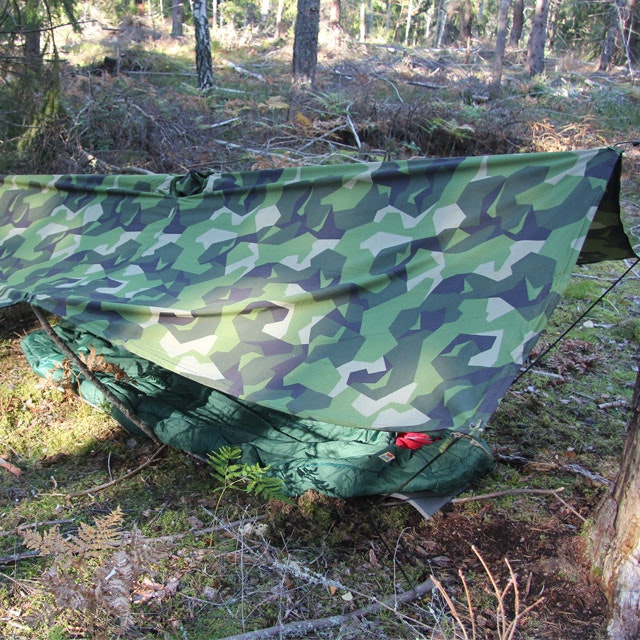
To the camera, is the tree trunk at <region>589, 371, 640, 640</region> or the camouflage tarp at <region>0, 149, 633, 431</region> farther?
the camouflage tarp at <region>0, 149, 633, 431</region>

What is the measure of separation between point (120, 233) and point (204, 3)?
7.82 meters

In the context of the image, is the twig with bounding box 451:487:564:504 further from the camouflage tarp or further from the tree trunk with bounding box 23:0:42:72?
the tree trunk with bounding box 23:0:42:72

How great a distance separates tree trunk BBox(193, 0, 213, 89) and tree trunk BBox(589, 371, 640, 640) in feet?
32.3

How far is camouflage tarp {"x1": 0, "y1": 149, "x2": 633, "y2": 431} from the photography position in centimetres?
252

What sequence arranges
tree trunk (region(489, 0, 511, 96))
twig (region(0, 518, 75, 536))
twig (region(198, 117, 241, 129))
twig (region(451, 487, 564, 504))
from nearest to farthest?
twig (region(0, 518, 75, 536)), twig (region(451, 487, 564, 504)), twig (region(198, 117, 241, 129)), tree trunk (region(489, 0, 511, 96))

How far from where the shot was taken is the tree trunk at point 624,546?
2.38m

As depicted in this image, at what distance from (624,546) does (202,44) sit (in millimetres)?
10373

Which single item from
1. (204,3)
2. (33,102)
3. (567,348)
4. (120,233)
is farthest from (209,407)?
(204,3)

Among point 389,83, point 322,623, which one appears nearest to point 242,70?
point 389,83

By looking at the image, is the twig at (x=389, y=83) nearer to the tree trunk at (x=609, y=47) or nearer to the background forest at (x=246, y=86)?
the background forest at (x=246, y=86)

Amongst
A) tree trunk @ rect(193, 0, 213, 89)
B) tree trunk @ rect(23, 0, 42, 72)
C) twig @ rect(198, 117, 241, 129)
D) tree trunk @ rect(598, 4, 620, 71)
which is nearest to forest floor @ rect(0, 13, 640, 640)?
tree trunk @ rect(23, 0, 42, 72)

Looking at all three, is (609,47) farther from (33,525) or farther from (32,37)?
(33,525)

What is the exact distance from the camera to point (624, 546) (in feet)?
7.98

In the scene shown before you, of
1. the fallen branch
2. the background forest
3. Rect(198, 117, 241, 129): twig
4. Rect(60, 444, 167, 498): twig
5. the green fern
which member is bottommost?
Rect(60, 444, 167, 498): twig
